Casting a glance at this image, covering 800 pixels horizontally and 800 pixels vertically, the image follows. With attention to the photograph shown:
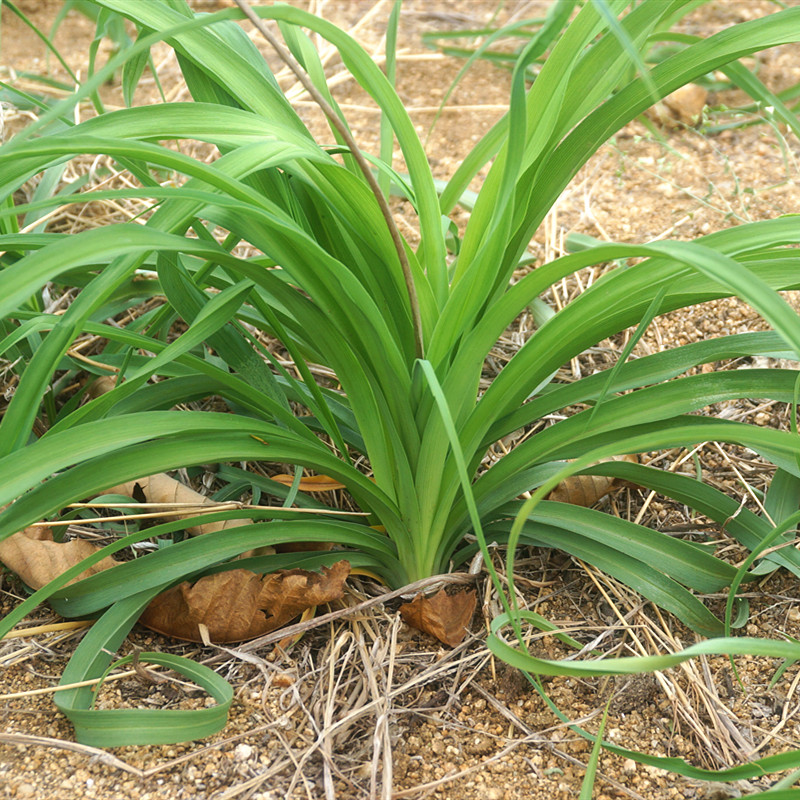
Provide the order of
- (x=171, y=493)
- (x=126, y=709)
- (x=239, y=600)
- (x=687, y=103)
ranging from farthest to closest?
(x=687, y=103) → (x=171, y=493) → (x=239, y=600) → (x=126, y=709)

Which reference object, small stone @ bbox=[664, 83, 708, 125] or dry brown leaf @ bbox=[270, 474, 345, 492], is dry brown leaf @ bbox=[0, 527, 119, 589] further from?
small stone @ bbox=[664, 83, 708, 125]

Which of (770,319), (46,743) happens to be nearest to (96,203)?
(46,743)

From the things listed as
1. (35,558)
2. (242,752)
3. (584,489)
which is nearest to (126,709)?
(242,752)

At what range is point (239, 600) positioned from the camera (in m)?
1.02

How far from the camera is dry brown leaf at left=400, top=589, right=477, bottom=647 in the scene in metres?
1.03

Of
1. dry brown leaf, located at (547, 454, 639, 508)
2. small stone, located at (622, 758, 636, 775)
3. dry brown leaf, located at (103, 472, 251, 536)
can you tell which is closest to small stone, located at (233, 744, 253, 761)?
dry brown leaf, located at (103, 472, 251, 536)

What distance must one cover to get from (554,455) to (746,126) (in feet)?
4.22

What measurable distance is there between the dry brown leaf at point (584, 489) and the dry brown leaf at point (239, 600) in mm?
346

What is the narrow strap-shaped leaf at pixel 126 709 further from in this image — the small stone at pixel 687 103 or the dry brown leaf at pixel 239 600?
the small stone at pixel 687 103

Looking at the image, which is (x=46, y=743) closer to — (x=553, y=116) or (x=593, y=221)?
(x=553, y=116)

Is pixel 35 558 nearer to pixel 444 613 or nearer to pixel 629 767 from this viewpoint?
pixel 444 613

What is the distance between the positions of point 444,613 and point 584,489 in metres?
0.29

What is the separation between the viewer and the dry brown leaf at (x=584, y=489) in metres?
1.17

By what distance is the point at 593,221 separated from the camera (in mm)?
1683
